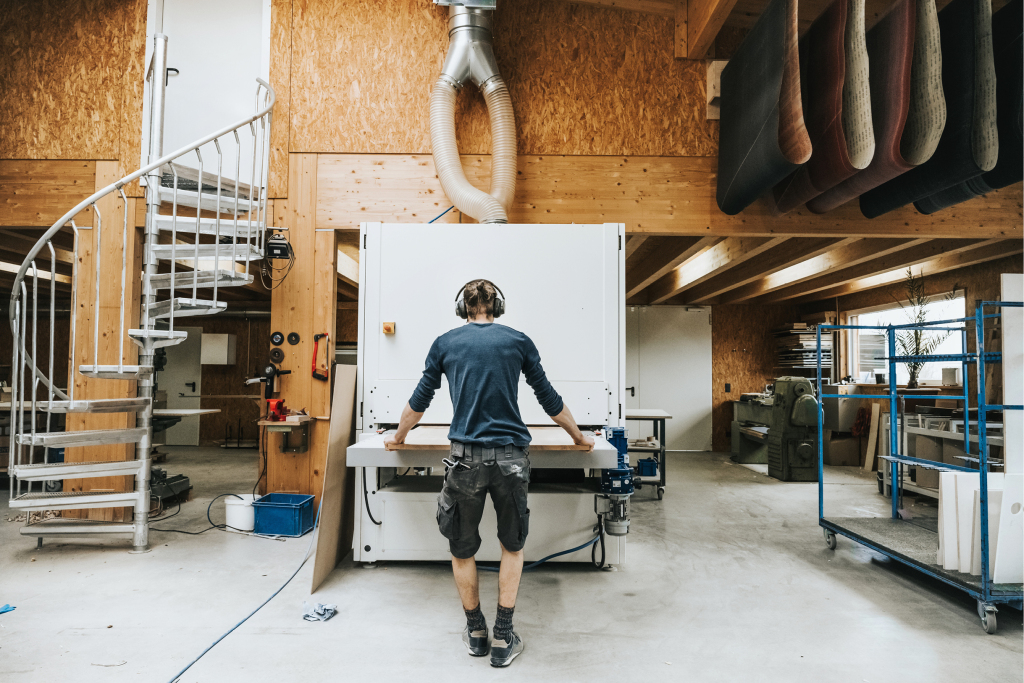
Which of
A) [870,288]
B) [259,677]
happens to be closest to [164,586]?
[259,677]

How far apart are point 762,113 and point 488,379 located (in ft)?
7.15

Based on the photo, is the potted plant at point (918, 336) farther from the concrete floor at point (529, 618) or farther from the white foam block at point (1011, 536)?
the white foam block at point (1011, 536)

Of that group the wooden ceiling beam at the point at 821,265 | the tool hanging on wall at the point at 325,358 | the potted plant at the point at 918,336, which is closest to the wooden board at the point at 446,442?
the tool hanging on wall at the point at 325,358

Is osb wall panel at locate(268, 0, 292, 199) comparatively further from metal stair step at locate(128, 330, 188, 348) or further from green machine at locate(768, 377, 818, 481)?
green machine at locate(768, 377, 818, 481)

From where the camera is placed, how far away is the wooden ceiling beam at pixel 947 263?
5065mm

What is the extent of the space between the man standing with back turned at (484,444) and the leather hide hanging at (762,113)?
1.76 metres

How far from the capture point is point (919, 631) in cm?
259

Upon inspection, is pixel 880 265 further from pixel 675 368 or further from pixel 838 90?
pixel 838 90

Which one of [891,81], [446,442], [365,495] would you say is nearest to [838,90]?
[891,81]

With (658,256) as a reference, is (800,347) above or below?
below

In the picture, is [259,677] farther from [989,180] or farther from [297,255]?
[989,180]

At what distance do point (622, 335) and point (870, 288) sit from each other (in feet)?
19.1

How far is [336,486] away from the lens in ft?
10.4

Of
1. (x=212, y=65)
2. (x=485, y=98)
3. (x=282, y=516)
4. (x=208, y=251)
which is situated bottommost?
(x=282, y=516)
